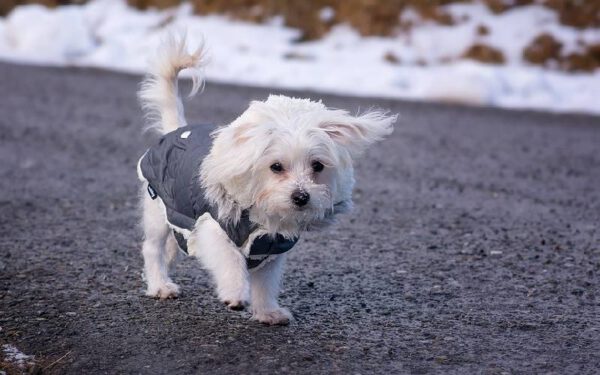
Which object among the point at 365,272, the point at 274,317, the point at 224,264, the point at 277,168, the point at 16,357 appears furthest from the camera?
the point at 365,272

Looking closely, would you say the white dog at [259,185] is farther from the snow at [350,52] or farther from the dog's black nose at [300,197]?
the snow at [350,52]

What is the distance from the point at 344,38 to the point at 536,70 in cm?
470

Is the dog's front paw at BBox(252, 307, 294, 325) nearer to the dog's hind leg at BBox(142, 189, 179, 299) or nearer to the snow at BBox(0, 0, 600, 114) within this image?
the dog's hind leg at BBox(142, 189, 179, 299)

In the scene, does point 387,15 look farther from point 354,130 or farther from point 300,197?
point 300,197

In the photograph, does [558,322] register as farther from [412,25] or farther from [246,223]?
[412,25]

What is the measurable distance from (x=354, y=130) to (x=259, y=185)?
549 millimetres

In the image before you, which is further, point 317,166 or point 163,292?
point 163,292

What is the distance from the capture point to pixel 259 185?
4.77m

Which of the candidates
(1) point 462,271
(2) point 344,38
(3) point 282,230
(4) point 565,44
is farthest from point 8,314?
(2) point 344,38

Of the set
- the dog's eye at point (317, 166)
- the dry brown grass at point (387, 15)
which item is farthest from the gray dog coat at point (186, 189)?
the dry brown grass at point (387, 15)

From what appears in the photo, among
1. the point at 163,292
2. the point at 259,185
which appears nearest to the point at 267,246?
the point at 259,185

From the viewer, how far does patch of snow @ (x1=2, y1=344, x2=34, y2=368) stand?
4.45m

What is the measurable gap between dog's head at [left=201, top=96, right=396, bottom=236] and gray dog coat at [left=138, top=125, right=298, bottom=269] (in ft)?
0.29

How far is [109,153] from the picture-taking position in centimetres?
1035
